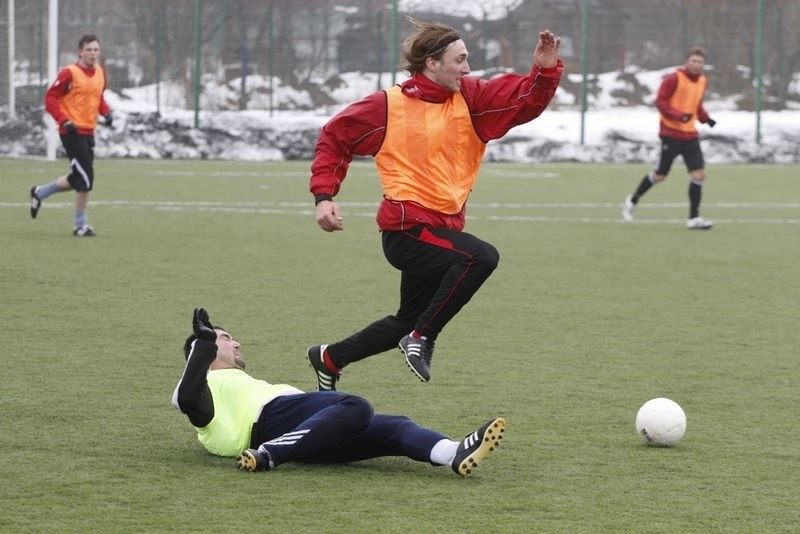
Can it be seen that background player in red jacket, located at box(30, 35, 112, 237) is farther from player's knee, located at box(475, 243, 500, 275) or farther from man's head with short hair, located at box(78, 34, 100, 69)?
player's knee, located at box(475, 243, 500, 275)

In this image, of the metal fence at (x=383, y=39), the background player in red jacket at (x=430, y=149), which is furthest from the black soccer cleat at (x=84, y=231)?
the metal fence at (x=383, y=39)

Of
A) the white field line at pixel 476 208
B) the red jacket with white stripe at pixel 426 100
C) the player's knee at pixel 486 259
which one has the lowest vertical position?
the white field line at pixel 476 208

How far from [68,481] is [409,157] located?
2.21 m

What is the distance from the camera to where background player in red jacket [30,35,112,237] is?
1555 cm

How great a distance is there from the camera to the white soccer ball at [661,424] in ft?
21.4

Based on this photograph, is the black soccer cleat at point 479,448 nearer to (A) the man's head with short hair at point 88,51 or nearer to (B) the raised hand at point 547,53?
(B) the raised hand at point 547,53

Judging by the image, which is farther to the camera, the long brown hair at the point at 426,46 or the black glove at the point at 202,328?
the long brown hair at the point at 426,46

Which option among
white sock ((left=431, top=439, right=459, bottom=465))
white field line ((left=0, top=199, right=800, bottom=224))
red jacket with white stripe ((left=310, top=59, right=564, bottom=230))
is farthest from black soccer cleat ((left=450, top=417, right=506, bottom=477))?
white field line ((left=0, top=199, right=800, bottom=224))

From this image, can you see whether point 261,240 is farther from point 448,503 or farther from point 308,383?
point 448,503

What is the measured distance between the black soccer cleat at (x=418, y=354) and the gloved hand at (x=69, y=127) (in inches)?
377

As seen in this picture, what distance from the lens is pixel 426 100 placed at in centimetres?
682

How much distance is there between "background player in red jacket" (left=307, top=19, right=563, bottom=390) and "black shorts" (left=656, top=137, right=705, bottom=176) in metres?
11.4

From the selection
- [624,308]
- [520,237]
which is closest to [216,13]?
[520,237]

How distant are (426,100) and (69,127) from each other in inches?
377
